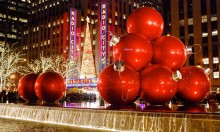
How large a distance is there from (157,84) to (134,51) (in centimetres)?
150

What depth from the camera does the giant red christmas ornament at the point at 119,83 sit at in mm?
10578

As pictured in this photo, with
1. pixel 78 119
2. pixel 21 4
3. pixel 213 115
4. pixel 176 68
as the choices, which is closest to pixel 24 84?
pixel 78 119

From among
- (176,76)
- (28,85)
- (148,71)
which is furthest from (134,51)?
(28,85)

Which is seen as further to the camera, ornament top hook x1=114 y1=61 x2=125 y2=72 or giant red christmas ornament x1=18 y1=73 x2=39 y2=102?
giant red christmas ornament x1=18 y1=73 x2=39 y2=102

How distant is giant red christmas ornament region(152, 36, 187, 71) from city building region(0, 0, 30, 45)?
376ft

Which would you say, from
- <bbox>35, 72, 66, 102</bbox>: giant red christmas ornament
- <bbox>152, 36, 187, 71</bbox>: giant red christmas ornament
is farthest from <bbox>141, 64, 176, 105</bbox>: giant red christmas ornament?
<bbox>35, 72, 66, 102</bbox>: giant red christmas ornament

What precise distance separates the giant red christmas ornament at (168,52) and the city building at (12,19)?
114589mm

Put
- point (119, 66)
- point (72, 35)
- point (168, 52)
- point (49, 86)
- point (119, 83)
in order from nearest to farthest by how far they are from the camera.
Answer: point (119, 66) → point (119, 83) → point (168, 52) → point (49, 86) → point (72, 35)

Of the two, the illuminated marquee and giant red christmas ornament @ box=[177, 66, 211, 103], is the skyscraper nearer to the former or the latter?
the illuminated marquee

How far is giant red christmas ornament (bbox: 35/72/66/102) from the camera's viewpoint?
14.0 metres

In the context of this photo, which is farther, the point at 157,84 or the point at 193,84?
the point at 193,84

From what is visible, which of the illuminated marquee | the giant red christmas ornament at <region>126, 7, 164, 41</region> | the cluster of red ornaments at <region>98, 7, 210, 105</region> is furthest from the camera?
the illuminated marquee

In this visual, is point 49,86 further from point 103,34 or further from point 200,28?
point 103,34

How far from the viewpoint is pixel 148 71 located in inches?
432
